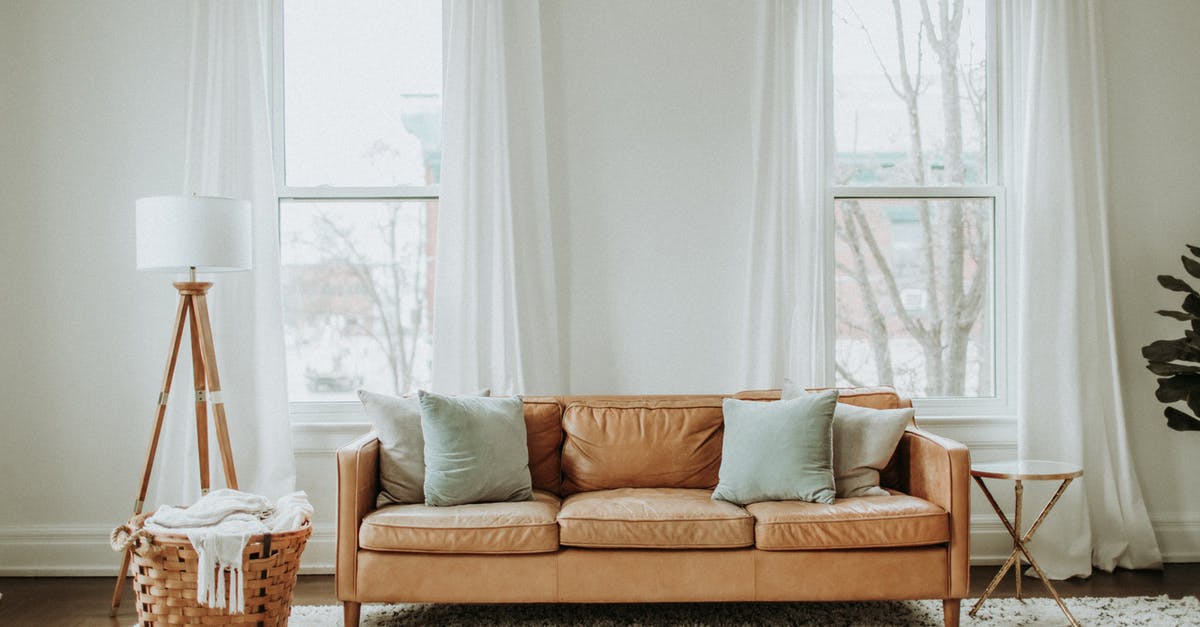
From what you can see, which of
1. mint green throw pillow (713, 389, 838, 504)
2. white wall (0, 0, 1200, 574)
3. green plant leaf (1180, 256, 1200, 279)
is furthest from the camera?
white wall (0, 0, 1200, 574)

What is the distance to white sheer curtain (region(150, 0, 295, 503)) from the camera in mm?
3977

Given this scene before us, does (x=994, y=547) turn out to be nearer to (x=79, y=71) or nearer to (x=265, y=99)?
(x=265, y=99)

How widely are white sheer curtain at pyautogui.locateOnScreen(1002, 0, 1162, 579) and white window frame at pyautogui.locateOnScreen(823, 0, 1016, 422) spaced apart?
185 millimetres

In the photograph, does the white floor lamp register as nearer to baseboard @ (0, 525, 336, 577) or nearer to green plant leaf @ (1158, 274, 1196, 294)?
baseboard @ (0, 525, 336, 577)

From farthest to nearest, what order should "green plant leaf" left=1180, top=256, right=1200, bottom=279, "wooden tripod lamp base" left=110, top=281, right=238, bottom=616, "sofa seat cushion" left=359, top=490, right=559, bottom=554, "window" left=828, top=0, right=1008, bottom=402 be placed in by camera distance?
"window" left=828, top=0, right=1008, bottom=402, "green plant leaf" left=1180, top=256, right=1200, bottom=279, "wooden tripod lamp base" left=110, top=281, right=238, bottom=616, "sofa seat cushion" left=359, top=490, right=559, bottom=554

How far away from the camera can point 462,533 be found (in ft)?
9.96

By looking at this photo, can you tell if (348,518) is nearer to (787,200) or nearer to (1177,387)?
(787,200)

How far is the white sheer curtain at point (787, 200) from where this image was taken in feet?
13.3

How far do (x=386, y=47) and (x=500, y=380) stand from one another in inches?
70.3

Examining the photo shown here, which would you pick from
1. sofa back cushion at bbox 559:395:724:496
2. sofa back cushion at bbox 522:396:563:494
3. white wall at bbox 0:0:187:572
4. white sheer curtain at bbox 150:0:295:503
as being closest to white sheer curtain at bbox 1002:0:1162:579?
sofa back cushion at bbox 559:395:724:496

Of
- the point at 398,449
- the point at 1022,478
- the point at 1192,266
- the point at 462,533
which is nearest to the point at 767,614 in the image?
the point at 1022,478

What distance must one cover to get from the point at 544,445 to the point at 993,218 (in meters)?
2.55

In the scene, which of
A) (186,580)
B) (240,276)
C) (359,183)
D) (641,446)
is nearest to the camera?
(186,580)

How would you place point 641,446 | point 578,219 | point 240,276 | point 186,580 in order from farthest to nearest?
point 578,219 < point 240,276 < point 641,446 < point 186,580
